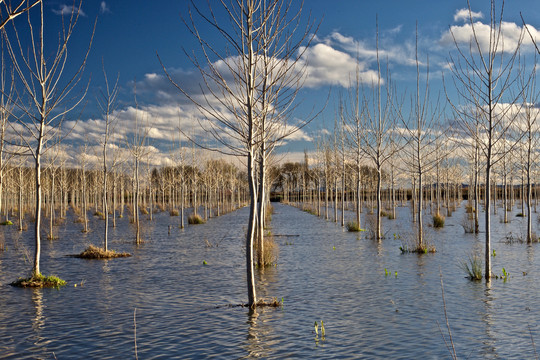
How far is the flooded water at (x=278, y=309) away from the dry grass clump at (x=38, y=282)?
33 centimetres

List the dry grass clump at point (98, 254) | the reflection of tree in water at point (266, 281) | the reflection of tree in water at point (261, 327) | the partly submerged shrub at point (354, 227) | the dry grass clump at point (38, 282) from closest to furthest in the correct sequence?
the reflection of tree in water at point (261, 327) → the reflection of tree in water at point (266, 281) → the dry grass clump at point (38, 282) → the dry grass clump at point (98, 254) → the partly submerged shrub at point (354, 227)

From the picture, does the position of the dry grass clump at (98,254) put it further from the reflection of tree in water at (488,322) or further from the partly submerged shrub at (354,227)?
the partly submerged shrub at (354,227)

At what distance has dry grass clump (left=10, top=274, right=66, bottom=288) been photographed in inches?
483

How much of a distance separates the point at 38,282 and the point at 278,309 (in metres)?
6.26

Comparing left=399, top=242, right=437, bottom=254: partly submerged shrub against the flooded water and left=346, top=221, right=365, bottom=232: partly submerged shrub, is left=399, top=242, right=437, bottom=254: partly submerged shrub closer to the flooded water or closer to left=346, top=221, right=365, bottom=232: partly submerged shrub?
the flooded water

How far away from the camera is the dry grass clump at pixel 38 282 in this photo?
40.3ft

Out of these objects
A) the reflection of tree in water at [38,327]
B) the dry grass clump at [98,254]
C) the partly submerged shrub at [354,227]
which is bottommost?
the reflection of tree in water at [38,327]

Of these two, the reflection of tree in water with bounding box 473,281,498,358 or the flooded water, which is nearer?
the reflection of tree in water with bounding box 473,281,498,358

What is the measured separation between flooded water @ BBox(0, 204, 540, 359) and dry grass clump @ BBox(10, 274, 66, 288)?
1.07 feet

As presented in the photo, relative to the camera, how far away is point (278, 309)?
9758 millimetres

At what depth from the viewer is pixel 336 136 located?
3625 cm

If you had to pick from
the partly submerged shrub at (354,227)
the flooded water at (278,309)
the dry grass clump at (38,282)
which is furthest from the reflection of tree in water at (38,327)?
the partly submerged shrub at (354,227)

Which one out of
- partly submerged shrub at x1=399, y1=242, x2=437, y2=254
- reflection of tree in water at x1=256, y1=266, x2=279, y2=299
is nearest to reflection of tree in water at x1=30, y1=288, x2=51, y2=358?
reflection of tree in water at x1=256, y1=266, x2=279, y2=299

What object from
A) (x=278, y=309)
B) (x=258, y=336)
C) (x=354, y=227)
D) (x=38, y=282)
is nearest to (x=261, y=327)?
(x=258, y=336)
